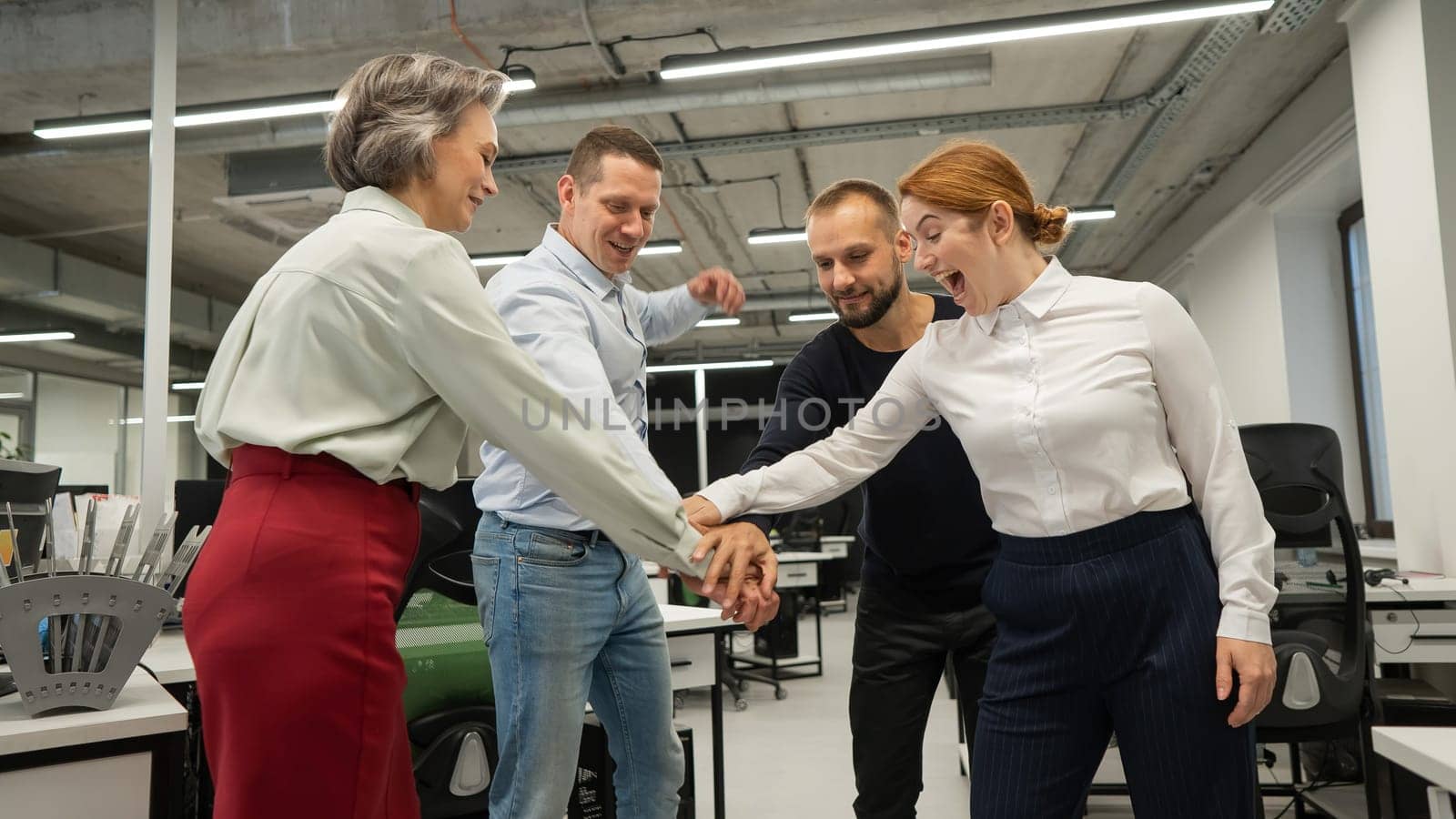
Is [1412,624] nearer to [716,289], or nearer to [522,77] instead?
[716,289]

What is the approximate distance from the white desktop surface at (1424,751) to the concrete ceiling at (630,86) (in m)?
4.46

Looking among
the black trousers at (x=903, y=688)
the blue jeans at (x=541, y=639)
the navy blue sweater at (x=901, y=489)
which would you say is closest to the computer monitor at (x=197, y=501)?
the blue jeans at (x=541, y=639)

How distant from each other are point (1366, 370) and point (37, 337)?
10682 millimetres

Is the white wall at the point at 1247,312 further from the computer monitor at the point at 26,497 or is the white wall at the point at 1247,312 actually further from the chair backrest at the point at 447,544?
the computer monitor at the point at 26,497

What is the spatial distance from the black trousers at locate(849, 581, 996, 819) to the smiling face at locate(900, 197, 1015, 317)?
2.08 ft

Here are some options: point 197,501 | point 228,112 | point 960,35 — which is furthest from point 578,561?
point 228,112

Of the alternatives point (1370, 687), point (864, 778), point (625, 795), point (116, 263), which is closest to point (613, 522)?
point (625, 795)

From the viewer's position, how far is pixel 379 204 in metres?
1.30

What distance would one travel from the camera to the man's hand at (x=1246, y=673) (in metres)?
1.30

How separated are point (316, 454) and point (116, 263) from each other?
9.95 m

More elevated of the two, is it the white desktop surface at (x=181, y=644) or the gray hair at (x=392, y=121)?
the gray hair at (x=392, y=121)

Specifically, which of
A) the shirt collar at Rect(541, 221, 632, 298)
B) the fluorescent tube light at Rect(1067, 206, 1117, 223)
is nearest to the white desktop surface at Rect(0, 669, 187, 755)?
the shirt collar at Rect(541, 221, 632, 298)

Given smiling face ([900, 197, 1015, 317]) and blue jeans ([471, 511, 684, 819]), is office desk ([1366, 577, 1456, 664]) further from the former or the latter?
blue jeans ([471, 511, 684, 819])

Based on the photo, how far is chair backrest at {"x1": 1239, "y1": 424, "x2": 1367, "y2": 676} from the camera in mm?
2785
